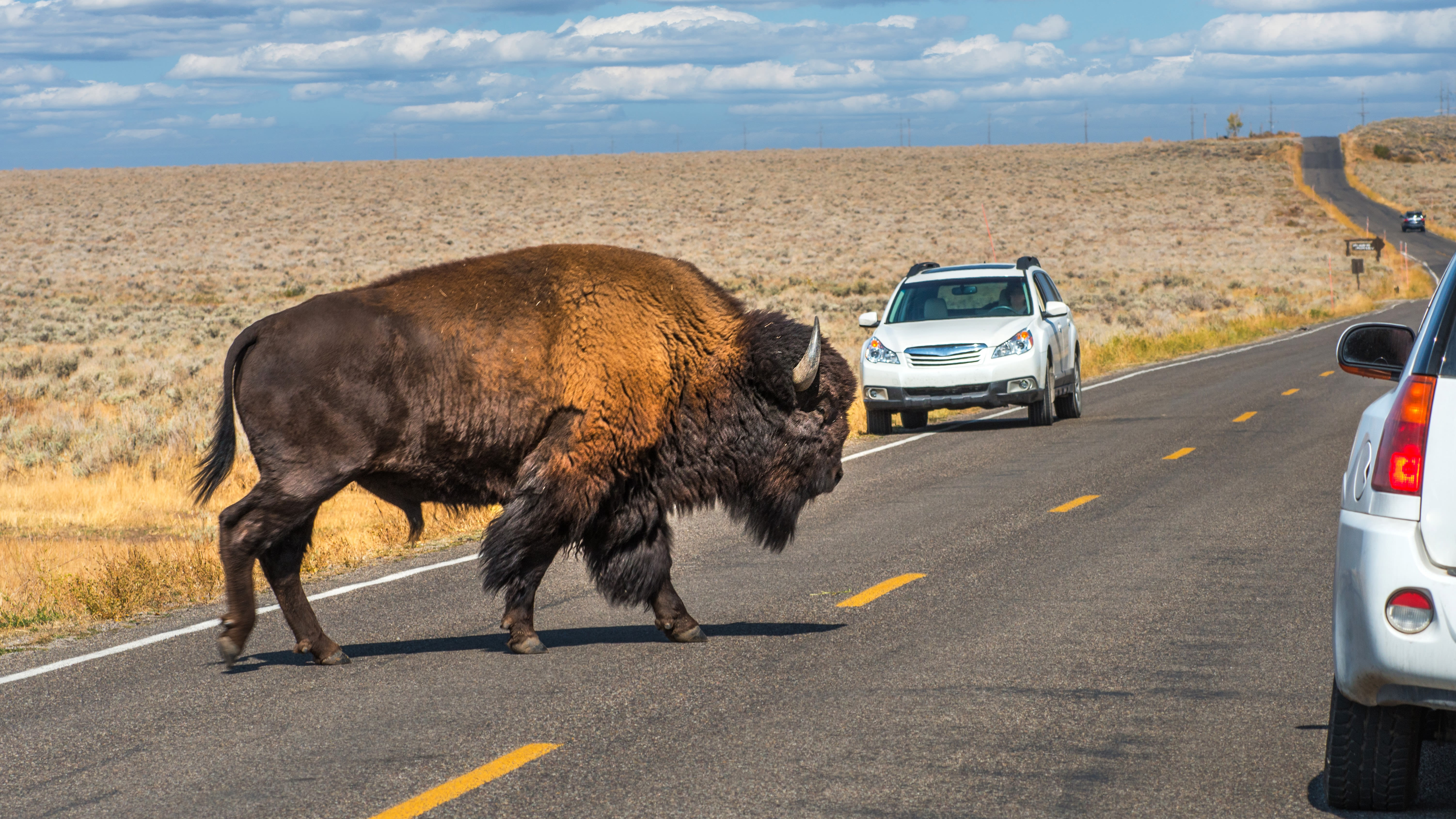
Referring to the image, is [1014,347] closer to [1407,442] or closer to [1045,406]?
[1045,406]

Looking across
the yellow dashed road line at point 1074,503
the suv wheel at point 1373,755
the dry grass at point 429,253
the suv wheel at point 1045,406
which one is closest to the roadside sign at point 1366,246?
the dry grass at point 429,253

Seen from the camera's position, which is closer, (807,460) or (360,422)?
(360,422)

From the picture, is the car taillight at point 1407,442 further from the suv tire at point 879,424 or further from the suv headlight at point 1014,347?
the suv tire at point 879,424

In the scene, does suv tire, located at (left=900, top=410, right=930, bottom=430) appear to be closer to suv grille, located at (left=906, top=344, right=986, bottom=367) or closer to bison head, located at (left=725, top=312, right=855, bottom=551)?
suv grille, located at (left=906, top=344, right=986, bottom=367)

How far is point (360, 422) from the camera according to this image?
23.7 feet

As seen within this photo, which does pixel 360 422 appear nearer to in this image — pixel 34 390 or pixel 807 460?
pixel 807 460

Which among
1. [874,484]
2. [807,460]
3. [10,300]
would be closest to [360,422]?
[807,460]

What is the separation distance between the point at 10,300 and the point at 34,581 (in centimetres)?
4739

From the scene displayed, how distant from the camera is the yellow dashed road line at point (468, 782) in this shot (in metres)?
5.02


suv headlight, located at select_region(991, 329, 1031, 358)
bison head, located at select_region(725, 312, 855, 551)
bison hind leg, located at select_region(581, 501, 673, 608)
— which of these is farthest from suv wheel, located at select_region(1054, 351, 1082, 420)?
bison hind leg, located at select_region(581, 501, 673, 608)

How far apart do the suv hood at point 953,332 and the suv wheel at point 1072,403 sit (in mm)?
1411

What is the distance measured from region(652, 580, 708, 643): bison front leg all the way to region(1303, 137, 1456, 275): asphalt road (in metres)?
46.4

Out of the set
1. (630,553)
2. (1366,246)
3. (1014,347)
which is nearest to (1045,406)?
(1014,347)

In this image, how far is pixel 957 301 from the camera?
1941 centimetres
